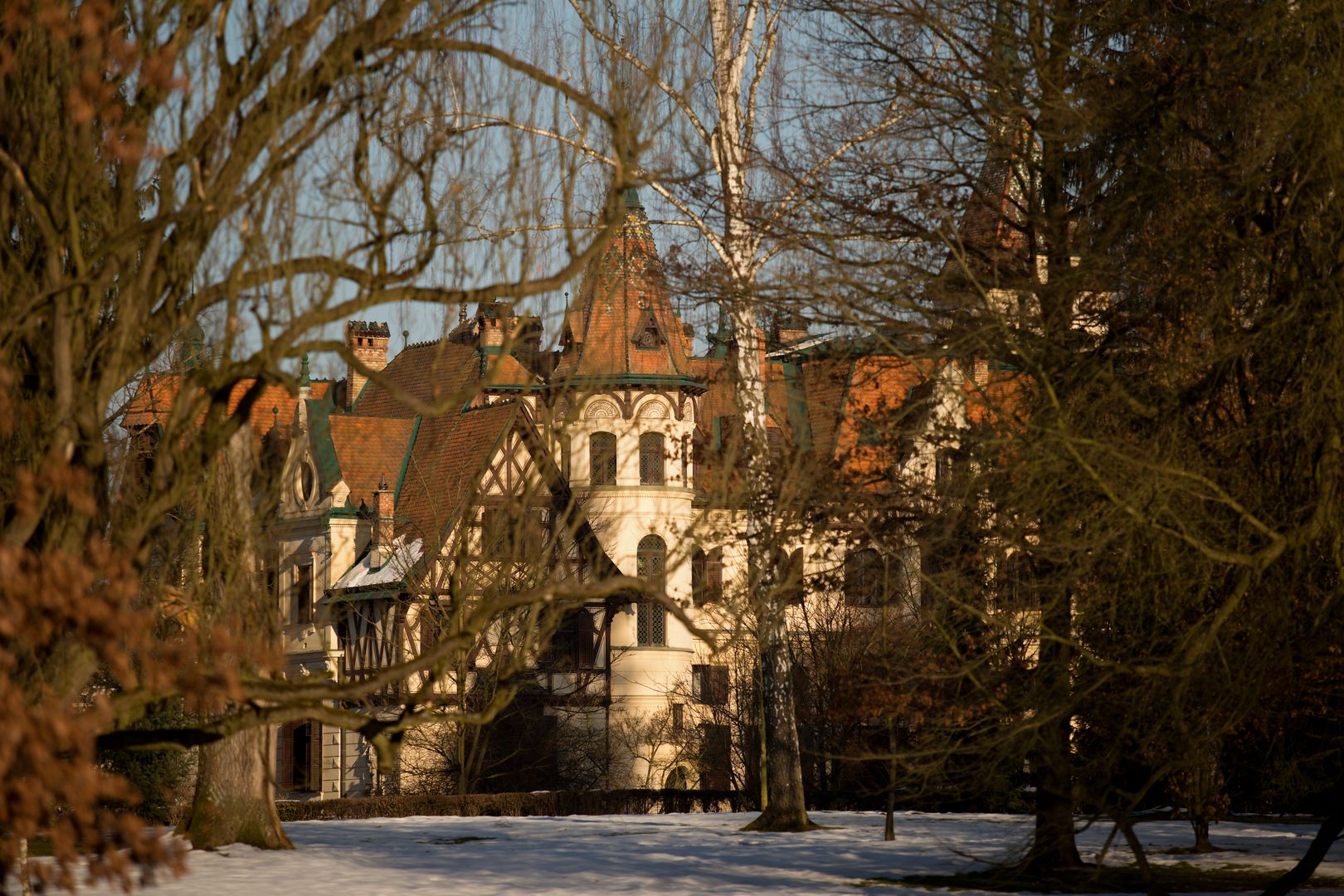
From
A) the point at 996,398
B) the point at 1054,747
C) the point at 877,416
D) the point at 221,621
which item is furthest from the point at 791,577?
the point at 877,416

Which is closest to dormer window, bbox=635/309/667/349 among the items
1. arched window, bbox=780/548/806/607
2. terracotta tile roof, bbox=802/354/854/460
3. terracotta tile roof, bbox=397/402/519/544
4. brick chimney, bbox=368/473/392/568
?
terracotta tile roof, bbox=397/402/519/544

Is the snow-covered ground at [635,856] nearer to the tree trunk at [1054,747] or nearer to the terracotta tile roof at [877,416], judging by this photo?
the tree trunk at [1054,747]

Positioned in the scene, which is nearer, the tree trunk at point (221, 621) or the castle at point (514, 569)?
the tree trunk at point (221, 621)

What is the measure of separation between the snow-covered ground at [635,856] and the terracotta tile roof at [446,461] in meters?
16.8

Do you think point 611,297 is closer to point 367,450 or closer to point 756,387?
point 756,387

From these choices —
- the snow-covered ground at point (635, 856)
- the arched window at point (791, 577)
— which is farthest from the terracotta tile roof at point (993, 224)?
the snow-covered ground at point (635, 856)

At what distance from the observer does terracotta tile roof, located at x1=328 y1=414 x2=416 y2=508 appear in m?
45.9

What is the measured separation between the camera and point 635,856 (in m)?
17.7

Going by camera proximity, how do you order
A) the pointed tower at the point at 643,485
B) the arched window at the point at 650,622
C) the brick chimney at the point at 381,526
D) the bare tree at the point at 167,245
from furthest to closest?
the arched window at the point at 650,622
the pointed tower at the point at 643,485
the brick chimney at the point at 381,526
the bare tree at the point at 167,245

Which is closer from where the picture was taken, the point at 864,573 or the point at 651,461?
the point at 864,573

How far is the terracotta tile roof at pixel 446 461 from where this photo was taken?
40.3 m

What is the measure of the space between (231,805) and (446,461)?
24.8 metres

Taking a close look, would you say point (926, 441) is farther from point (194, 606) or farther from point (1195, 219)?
point (194, 606)

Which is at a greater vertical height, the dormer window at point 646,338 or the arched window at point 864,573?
the dormer window at point 646,338
